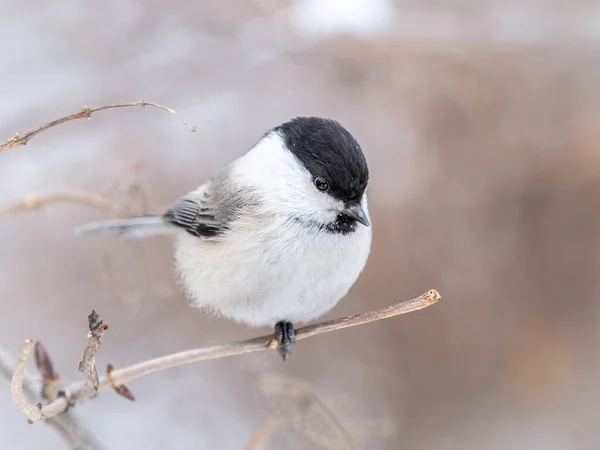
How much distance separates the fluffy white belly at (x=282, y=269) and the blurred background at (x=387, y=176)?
117 centimetres

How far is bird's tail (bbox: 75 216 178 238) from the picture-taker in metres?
1.47

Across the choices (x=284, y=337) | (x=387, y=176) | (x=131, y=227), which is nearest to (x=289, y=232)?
(x=284, y=337)

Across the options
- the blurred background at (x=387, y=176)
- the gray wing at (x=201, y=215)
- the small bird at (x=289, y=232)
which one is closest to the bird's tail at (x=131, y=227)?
the gray wing at (x=201, y=215)

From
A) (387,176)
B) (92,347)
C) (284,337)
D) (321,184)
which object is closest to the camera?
(92,347)

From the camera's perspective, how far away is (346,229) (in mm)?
1276

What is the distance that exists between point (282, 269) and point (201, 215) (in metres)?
0.32

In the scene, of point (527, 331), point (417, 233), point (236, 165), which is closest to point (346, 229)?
point (236, 165)

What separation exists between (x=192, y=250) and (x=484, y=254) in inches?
65.5

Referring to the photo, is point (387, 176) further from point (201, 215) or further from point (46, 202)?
point (46, 202)

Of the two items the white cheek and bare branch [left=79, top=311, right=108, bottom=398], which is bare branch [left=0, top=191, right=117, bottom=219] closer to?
the white cheek

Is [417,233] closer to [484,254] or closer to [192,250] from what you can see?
[484,254]

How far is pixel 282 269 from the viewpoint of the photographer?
1.24 m

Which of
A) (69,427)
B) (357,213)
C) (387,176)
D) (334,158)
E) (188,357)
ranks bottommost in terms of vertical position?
(69,427)

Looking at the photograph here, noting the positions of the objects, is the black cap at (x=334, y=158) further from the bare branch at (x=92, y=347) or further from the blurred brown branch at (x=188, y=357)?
the bare branch at (x=92, y=347)
